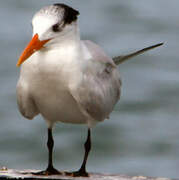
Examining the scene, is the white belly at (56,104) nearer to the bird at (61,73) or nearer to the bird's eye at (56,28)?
the bird at (61,73)

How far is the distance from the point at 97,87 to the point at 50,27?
0.76 metres

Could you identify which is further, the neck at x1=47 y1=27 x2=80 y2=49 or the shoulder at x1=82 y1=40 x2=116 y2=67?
the shoulder at x1=82 y1=40 x2=116 y2=67

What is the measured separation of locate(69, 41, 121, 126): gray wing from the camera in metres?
7.52

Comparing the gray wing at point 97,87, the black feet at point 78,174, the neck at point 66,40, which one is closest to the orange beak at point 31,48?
the neck at point 66,40

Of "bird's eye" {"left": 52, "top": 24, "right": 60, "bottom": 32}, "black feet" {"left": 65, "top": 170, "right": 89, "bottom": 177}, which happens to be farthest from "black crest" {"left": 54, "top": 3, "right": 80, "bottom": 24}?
"black feet" {"left": 65, "top": 170, "right": 89, "bottom": 177}

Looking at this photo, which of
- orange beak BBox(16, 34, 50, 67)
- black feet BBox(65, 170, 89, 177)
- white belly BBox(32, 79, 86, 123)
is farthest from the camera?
black feet BBox(65, 170, 89, 177)

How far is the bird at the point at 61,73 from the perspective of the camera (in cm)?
729

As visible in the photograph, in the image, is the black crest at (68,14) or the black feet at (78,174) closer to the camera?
the black crest at (68,14)

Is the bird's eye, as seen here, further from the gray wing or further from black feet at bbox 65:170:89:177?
black feet at bbox 65:170:89:177

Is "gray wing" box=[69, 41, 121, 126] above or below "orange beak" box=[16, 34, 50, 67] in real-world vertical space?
below

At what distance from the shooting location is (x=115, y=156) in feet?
50.0

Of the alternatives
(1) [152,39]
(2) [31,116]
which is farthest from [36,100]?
(1) [152,39]

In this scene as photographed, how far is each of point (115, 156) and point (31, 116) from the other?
7379 mm

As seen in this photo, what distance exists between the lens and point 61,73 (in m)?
7.37
